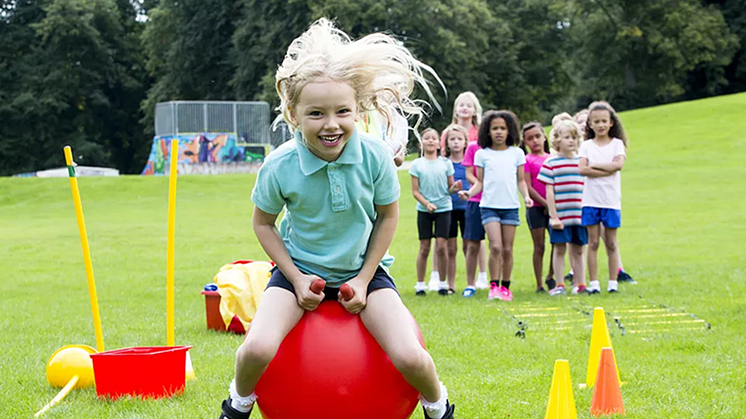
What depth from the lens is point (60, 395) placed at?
523 centimetres

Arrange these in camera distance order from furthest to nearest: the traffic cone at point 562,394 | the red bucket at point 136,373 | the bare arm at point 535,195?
the bare arm at point 535,195 → the red bucket at point 136,373 → the traffic cone at point 562,394

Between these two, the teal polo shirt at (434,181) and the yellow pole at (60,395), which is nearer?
the yellow pole at (60,395)

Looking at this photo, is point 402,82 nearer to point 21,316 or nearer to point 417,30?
point 21,316

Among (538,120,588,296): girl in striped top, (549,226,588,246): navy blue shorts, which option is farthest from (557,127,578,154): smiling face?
(549,226,588,246): navy blue shorts

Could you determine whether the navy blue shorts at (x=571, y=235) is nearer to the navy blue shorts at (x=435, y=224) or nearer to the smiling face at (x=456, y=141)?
the navy blue shorts at (x=435, y=224)

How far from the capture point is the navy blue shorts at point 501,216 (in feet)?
31.3

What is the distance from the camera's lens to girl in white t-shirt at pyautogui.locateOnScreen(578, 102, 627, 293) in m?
9.62

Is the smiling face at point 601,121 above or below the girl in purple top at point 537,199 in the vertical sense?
above

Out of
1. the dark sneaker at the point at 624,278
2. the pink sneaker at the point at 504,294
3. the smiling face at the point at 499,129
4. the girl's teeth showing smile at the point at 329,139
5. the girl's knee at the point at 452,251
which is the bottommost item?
the dark sneaker at the point at 624,278

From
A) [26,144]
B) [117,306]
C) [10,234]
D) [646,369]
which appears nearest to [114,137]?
[26,144]

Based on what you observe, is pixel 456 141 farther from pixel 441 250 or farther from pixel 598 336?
pixel 598 336

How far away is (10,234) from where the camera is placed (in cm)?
2016

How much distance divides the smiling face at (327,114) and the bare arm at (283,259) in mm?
478

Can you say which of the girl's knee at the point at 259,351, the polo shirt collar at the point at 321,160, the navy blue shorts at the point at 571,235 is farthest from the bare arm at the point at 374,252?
the navy blue shorts at the point at 571,235
